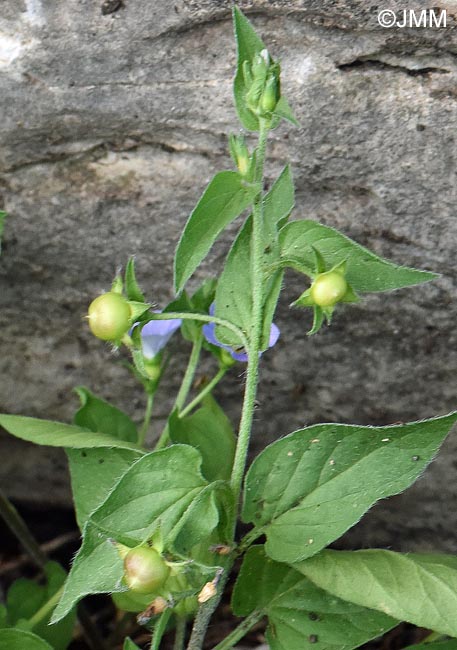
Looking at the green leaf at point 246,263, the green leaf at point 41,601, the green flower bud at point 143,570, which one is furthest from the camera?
the green leaf at point 41,601

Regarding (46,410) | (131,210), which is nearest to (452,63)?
(131,210)

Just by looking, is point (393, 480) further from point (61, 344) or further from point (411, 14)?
point (61, 344)

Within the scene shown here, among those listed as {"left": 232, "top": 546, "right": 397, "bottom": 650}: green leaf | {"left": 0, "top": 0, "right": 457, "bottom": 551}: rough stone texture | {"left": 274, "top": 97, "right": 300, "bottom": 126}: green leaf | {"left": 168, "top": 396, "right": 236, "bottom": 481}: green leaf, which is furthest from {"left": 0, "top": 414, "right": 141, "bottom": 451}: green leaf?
Answer: {"left": 274, "top": 97, "right": 300, "bottom": 126}: green leaf

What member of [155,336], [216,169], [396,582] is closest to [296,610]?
[396,582]

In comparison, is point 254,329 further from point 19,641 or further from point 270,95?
point 19,641

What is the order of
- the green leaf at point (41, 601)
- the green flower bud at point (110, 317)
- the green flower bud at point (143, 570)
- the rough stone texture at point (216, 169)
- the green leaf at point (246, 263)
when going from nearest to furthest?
the green flower bud at point (143, 570), the green flower bud at point (110, 317), the green leaf at point (246, 263), the rough stone texture at point (216, 169), the green leaf at point (41, 601)

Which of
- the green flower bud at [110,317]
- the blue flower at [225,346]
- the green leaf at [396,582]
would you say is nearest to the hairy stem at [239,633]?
the green leaf at [396,582]

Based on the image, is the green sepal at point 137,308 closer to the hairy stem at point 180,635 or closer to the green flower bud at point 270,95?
the green flower bud at point 270,95
